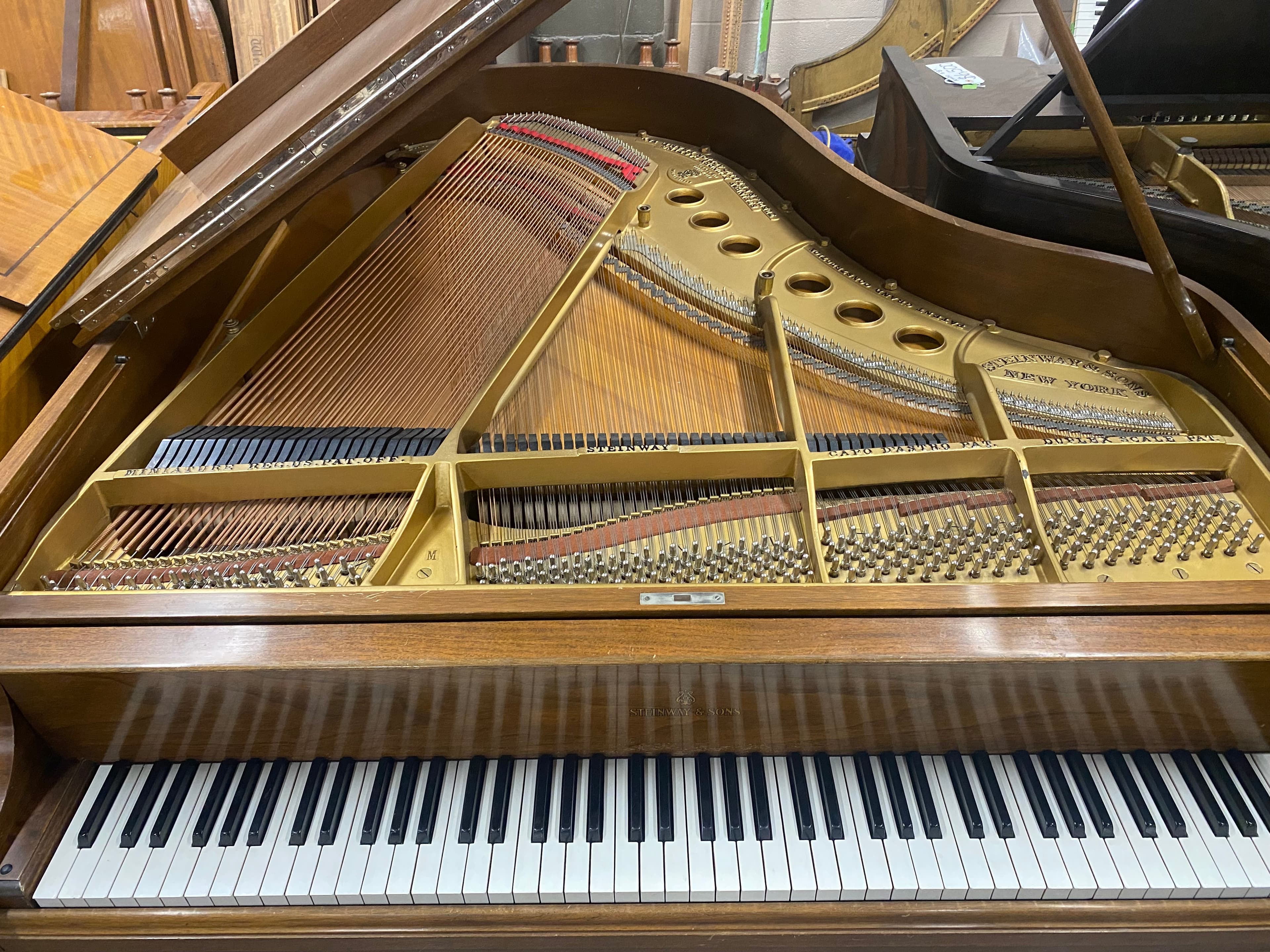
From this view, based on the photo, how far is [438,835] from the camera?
1.74 metres

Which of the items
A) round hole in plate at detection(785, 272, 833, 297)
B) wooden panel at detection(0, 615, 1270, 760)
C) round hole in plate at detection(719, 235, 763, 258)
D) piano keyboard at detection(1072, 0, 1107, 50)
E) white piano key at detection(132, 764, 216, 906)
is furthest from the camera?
piano keyboard at detection(1072, 0, 1107, 50)

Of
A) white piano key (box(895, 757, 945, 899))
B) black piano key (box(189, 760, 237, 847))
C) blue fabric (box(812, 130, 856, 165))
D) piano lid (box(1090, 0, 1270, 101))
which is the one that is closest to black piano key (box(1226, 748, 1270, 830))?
white piano key (box(895, 757, 945, 899))

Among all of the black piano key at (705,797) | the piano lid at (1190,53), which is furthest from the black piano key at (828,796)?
the piano lid at (1190,53)

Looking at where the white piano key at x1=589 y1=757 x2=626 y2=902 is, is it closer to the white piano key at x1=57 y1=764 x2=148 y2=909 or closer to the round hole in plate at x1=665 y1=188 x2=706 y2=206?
the white piano key at x1=57 y1=764 x2=148 y2=909

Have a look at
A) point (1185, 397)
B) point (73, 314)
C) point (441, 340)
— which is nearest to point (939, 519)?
point (1185, 397)

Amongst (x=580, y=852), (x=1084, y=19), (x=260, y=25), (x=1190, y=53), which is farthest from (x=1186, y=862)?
(x=260, y=25)

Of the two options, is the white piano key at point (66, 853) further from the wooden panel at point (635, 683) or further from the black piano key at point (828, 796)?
the black piano key at point (828, 796)

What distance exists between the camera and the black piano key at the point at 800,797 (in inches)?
67.8

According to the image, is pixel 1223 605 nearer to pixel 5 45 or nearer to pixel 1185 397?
pixel 1185 397

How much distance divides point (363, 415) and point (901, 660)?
59.7 inches

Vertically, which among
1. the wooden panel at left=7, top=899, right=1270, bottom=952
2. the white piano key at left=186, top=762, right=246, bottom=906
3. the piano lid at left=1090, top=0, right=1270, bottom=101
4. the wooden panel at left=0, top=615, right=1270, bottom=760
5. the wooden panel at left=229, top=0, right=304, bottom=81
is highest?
the piano lid at left=1090, top=0, right=1270, bottom=101

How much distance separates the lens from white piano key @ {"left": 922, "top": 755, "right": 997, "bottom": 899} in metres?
1.68

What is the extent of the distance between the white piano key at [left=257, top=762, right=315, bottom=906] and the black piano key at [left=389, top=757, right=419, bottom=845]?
18cm

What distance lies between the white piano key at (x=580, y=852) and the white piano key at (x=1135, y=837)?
108 cm
